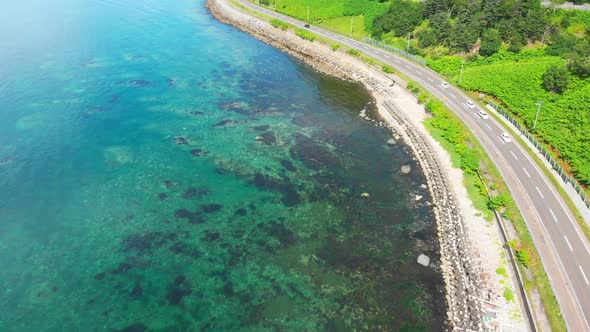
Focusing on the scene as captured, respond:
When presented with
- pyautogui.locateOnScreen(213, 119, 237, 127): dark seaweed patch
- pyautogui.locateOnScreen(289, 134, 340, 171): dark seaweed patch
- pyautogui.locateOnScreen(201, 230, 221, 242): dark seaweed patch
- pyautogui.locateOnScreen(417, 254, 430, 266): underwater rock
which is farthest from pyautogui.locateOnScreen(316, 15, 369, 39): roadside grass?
pyautogui.locateOnScreen(201, 230, 221, 242): dark seaweed patch

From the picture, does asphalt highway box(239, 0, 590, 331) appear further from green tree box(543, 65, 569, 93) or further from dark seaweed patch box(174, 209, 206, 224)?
dark seaweed patch box(174, 209, 206, 224)

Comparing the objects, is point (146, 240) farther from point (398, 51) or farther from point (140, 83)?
point (398, 51)

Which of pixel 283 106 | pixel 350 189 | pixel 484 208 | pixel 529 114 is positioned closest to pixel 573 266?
pixel 484 208

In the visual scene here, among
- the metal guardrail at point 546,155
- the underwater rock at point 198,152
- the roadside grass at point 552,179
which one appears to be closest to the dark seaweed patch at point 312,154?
the underwater rock at point 198,152

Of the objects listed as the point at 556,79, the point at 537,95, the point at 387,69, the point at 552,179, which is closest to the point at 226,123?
the point at 387,69

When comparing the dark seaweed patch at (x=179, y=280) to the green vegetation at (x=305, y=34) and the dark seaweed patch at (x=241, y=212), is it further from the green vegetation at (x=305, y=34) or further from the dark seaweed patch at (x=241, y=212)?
the green vegetation at (x=305, y=34)
